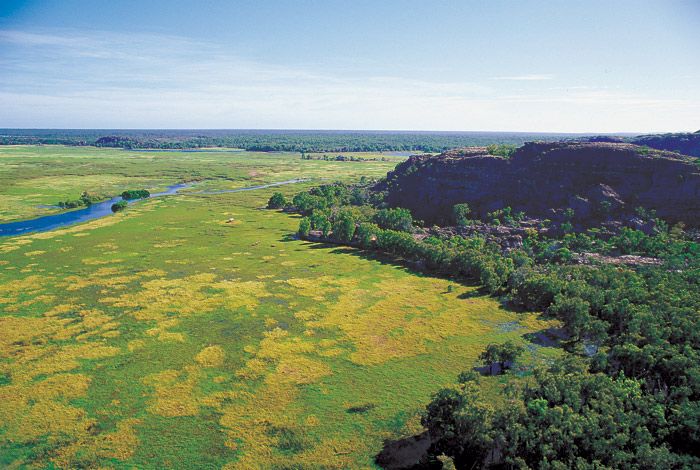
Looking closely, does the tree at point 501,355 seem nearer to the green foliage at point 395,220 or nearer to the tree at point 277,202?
the green foliage at point 395,220

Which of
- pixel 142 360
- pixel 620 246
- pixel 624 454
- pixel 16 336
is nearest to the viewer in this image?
pixel 624 454

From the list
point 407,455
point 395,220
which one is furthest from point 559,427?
point 395,220

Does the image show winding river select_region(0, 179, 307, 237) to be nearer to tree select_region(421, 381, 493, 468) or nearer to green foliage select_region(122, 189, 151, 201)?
green foliage select_region(122, 189, 151, 201)

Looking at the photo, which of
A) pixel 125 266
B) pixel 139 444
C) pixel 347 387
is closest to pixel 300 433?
pixel 347 387

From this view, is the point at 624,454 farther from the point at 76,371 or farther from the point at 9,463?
the point at 76,371

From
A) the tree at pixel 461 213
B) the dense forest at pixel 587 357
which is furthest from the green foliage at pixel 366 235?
the tree at pixel 461 213
